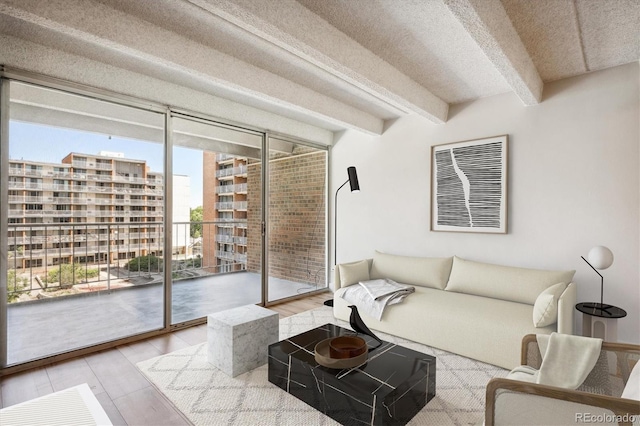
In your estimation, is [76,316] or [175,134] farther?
[175,134]

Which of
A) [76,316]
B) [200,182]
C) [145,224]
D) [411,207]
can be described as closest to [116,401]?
[76,316]

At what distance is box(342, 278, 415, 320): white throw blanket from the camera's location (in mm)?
3258

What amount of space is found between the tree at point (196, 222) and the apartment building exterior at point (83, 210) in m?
0.42

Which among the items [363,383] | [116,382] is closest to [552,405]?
[363,383]

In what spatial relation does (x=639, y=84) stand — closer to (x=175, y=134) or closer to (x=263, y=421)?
(x=263, y=421)

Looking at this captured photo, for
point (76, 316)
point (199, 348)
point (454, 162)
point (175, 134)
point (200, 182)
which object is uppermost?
point (175, 134)

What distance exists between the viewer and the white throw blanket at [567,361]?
151cm

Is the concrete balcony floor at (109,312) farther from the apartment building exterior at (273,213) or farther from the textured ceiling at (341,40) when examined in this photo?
the textured ceiling at (341,40)

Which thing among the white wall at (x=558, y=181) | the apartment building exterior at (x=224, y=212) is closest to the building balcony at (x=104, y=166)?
the apartment building exterior at (x=224, y=212)

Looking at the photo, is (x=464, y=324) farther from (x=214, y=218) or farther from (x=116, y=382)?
(x=214, y=218)

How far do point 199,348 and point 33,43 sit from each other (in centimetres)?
275

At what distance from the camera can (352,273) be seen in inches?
149

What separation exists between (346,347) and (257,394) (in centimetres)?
68

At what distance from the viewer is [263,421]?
1.92 m
